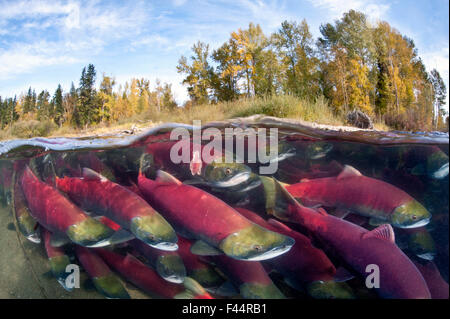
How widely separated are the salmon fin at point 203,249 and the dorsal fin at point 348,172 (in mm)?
951

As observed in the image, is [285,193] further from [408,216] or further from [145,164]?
[145,164]

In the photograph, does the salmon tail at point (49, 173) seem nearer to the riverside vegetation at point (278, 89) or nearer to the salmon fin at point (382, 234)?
the riverside vegetation at point (278, 89)

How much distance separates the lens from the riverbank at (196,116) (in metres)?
3.04

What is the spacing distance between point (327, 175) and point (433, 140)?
3.65 ft

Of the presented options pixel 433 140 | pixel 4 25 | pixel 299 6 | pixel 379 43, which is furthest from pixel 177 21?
pixel 379 43

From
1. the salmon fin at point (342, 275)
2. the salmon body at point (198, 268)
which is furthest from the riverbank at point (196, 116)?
the salmon fin at point (342, 275)

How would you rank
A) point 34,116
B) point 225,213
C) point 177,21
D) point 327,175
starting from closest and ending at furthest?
point 225,213, point 327,175, point 177,21, point 34,116

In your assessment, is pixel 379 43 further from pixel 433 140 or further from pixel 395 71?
pixel 433 140

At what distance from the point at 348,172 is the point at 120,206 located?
59.2 inches

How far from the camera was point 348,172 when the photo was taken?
5.99ft

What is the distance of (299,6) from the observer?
2.43 meters

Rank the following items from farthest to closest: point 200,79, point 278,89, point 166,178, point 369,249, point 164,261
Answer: point 200,79 < point 278,89 < point 166,178 < point 164,261 < point 369,249

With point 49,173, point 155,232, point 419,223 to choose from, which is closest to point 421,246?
point 419,223
